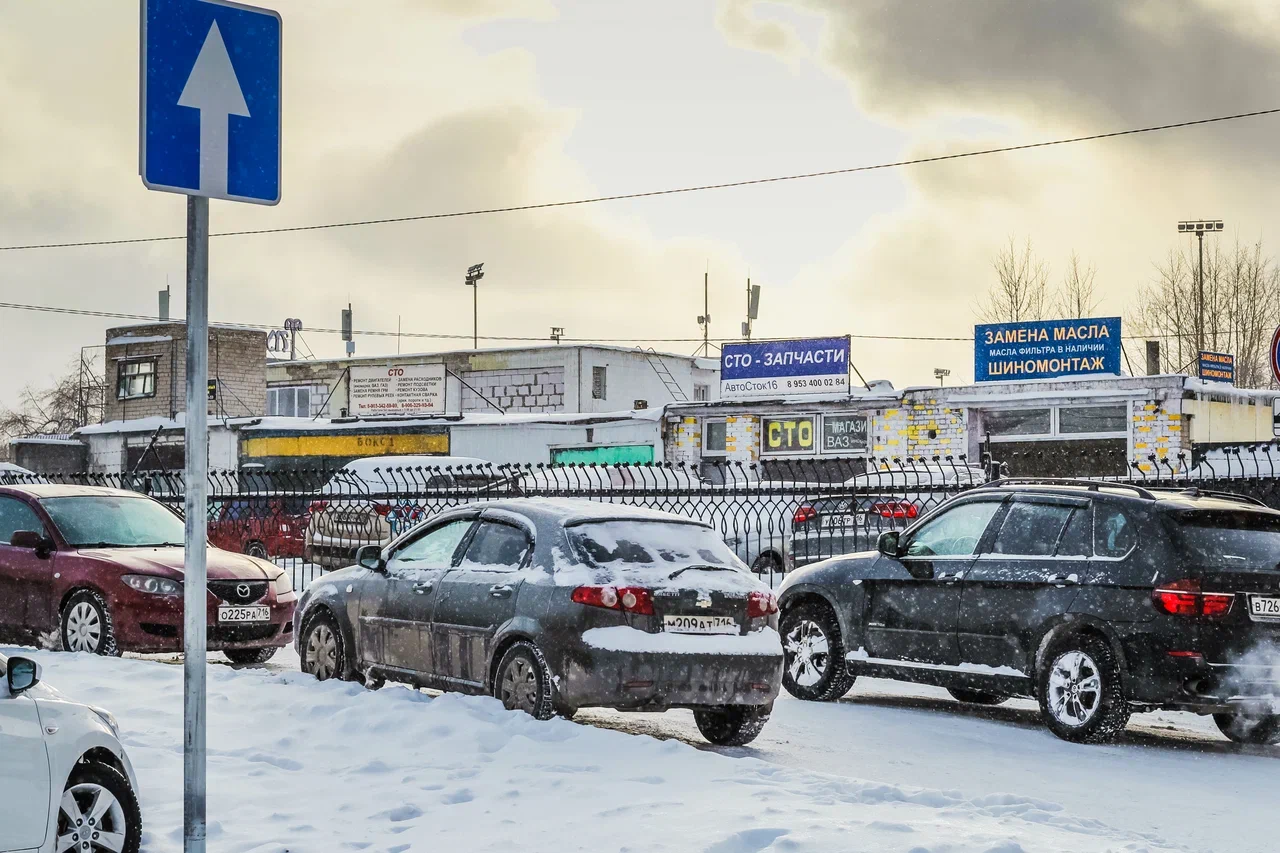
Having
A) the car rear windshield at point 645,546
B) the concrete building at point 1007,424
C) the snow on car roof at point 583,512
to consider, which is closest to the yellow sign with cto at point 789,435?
the concrete building at point 1007,424

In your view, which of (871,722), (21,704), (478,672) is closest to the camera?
(21,704)

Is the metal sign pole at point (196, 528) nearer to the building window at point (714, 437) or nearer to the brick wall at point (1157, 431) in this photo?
the brick wall at point (1157, 431)

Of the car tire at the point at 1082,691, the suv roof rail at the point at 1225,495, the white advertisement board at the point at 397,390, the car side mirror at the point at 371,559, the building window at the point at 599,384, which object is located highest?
the building window at the point at 599,384

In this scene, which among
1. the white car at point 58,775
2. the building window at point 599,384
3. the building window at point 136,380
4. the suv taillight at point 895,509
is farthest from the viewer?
the building window at point 136,380

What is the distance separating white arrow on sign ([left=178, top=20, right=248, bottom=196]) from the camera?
16.9ft

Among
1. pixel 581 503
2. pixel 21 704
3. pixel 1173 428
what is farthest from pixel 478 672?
pixel 1173 428

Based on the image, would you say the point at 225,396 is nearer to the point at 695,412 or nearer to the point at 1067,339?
the point at 695,412

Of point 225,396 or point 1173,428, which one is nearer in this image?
point 1173,428

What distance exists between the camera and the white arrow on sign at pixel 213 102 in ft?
16.9

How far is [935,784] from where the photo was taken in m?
8.68

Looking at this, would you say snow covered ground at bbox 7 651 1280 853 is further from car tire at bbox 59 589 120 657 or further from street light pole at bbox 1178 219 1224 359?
street light pole at bbox 1178 219 1224 359

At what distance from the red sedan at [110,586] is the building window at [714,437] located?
974 inches

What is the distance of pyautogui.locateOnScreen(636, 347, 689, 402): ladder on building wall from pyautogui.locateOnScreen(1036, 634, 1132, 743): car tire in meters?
46.3

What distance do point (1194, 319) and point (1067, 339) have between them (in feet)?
89.8
